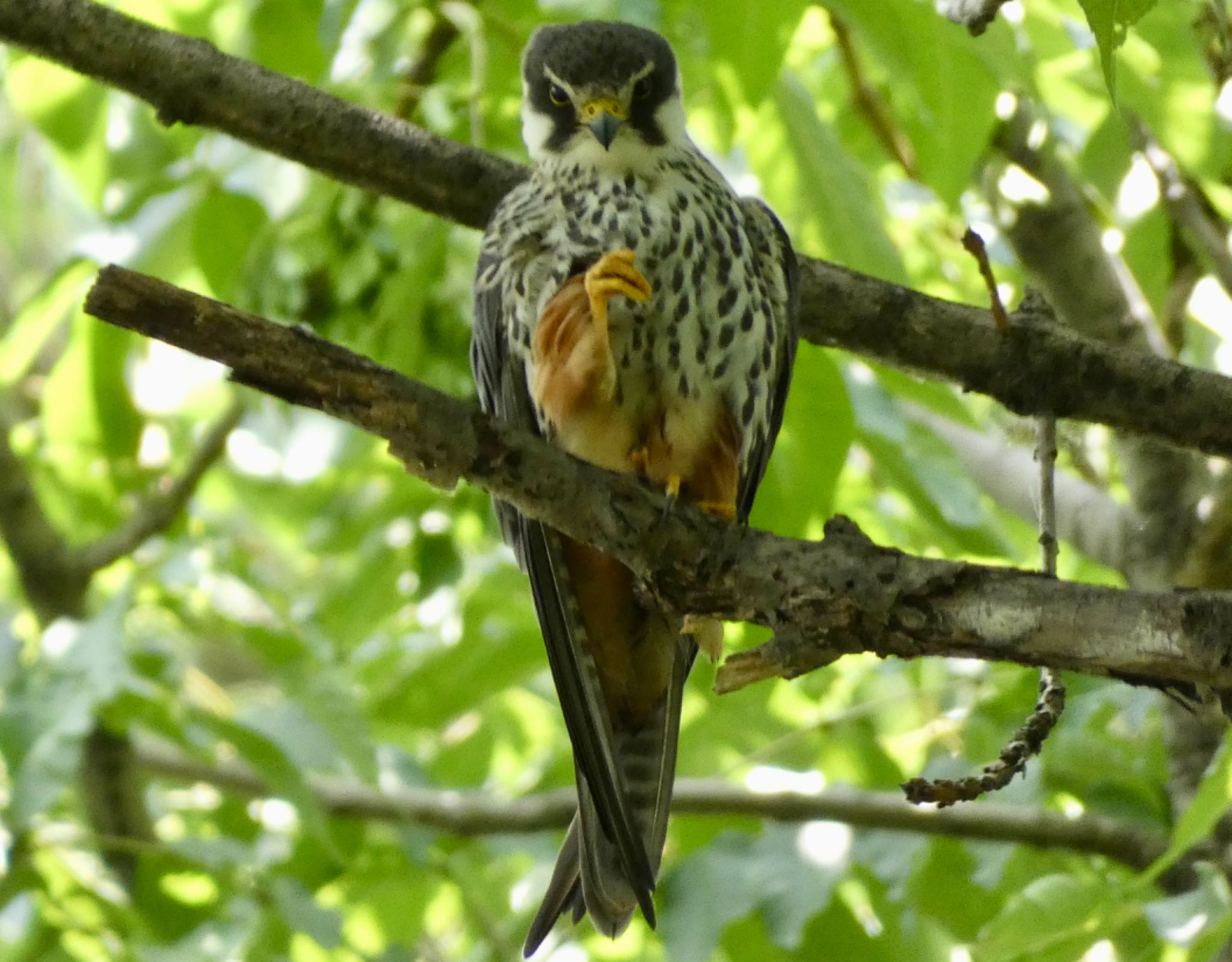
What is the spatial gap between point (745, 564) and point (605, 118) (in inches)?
49.0

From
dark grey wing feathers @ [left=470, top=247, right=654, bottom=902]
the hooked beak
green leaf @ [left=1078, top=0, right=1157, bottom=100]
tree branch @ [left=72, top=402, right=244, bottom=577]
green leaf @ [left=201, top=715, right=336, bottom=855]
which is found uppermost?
green leaf @ [left=1078, top=0, right=1157, bottom=100]

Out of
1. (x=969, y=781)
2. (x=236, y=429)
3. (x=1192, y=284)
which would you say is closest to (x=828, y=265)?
(x=969, y=781)

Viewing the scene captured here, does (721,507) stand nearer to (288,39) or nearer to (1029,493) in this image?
(288,39)

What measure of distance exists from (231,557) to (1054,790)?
261cm

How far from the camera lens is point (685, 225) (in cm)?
285

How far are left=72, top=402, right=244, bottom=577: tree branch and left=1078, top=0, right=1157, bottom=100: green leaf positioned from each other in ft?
10.5

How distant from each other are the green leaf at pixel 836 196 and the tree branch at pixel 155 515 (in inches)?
79.8

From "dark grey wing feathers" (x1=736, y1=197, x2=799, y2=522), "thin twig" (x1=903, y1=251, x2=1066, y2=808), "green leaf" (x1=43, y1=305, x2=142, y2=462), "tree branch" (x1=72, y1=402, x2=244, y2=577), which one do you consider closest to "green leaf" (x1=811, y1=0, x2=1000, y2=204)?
"dark grey wing feathers" (x1=736, y1=197, x2=799, y2=522)

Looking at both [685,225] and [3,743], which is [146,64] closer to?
[685,225]

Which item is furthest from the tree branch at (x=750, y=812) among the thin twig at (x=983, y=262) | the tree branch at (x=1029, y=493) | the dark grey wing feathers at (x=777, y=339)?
the thin twig at (x=983, y=262)

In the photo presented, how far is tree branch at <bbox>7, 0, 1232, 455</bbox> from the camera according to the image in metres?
2.51

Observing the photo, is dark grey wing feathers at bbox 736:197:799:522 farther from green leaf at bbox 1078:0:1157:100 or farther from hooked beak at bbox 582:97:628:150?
green leaf at bbox 1078:0:1157:100

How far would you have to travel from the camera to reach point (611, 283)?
2.51m

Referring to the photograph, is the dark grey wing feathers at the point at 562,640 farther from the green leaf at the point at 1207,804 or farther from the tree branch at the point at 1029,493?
the tree branch at the point at 1029,493
